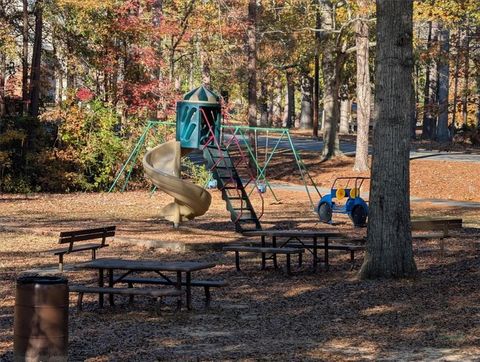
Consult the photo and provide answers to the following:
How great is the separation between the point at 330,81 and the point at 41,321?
35983 mm

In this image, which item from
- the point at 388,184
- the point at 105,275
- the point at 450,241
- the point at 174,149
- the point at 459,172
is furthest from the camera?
the point at 459,172

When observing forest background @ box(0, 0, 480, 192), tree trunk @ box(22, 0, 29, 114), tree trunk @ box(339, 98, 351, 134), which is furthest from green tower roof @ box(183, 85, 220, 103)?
tree trunk @ box(339, 98, 351, 134)

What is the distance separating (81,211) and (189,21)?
14391mm

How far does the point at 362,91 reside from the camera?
3775cm

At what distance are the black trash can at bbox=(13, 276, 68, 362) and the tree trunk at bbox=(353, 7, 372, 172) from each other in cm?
2946

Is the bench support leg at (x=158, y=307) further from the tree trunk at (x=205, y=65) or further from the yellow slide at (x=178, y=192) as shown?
the tree trunk at (x=205, y=65)

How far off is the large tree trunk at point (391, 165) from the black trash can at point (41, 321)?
6759 mm

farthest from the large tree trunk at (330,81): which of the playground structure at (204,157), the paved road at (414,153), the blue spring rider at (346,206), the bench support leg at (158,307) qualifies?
the bench support leg at (158,307)

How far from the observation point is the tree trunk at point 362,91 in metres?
37.5

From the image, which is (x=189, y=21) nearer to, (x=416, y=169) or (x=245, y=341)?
(x=416, y=169)

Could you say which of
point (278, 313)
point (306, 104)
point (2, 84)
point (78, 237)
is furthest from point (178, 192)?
point (306, 104)

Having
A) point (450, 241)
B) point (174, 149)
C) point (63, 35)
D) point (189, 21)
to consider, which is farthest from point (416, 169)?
point (450, 241)

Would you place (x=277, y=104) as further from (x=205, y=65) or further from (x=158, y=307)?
(x=158, y=307)

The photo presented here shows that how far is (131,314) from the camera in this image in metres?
12.4
